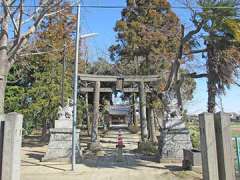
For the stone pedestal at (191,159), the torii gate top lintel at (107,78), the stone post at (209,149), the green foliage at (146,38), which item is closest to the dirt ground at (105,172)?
the stone pedestal at (191,159)

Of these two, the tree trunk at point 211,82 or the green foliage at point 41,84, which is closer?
the tree trunk at point 211,82


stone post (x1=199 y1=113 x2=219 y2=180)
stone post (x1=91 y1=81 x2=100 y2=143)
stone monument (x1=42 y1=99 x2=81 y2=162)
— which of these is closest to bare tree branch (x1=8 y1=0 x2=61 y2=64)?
stone monument (x1=42 y1=99 x2=81 y2=162)

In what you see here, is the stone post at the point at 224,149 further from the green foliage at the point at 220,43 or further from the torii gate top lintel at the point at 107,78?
the torii gate top lintel at the point at 107,78

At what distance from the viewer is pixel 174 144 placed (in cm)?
1120

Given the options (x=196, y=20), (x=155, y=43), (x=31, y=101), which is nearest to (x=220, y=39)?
(x=196, y=20)

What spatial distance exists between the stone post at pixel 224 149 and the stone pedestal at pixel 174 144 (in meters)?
5.52

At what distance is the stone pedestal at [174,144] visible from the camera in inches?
436

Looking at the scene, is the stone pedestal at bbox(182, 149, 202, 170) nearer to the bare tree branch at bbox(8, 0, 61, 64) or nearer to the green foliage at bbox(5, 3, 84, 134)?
the bare tree branch at bbox(8, 0, 61, 64)

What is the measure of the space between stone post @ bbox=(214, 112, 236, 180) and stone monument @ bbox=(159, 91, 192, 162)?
18.1 ft

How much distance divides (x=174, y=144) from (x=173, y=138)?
0.75 feet

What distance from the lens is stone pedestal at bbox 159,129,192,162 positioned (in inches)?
436

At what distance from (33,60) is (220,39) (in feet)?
41.2

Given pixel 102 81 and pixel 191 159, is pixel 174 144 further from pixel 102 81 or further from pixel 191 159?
pixel 102 81

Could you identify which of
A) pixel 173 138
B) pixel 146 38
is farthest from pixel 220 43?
pixel 146 38
